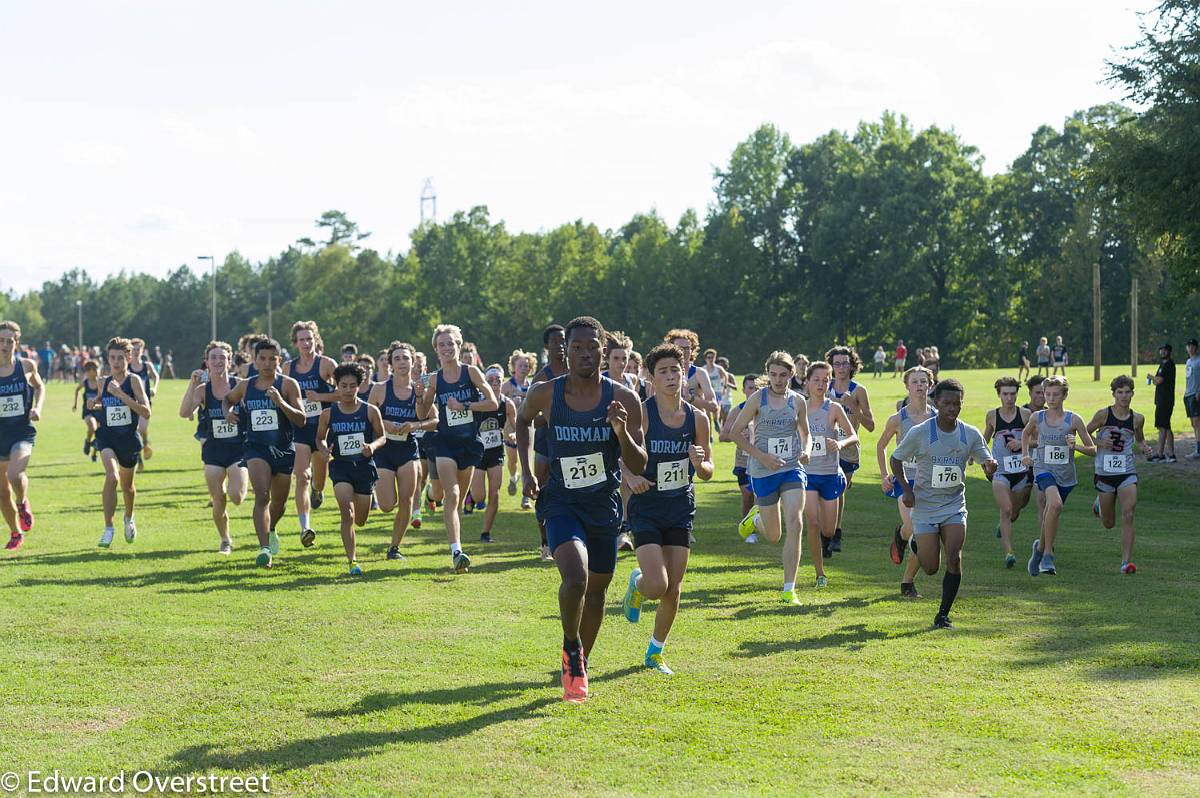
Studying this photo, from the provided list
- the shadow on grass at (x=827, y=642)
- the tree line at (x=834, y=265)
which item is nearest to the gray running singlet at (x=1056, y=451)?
the shadow on grass at (x=827, y=642)

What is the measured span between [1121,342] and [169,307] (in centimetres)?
10638

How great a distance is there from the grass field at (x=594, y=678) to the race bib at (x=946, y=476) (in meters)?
1.12

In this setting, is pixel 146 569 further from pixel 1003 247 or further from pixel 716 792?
pixel 1003 247

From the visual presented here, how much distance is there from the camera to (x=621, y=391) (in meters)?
7.76

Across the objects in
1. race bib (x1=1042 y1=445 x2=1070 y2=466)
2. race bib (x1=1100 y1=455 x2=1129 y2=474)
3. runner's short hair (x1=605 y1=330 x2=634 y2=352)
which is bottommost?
race bib (x1=1100 y1=455 x2=1129 y2=474)

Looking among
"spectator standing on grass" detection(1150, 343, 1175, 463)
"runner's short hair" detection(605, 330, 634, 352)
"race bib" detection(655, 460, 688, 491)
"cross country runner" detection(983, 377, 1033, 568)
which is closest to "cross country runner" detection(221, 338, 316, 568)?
"runner's short hair" detection(605, 330, 634, 352)

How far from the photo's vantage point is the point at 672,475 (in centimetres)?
855

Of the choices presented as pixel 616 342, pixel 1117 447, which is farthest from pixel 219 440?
pixel 1117 447

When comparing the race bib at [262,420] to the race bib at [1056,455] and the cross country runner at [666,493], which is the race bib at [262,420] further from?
the race bib at [1056,455]

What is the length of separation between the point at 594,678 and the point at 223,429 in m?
6.62

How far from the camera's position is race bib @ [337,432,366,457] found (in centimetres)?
1248

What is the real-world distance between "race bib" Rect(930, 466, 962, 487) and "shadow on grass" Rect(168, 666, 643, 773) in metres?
3.14

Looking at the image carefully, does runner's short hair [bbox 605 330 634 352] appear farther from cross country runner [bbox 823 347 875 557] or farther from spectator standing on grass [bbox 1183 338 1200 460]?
spectator standing on grass [bbox 1183 338 1200 460]

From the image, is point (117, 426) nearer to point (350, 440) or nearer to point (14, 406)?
point (14, 406)
